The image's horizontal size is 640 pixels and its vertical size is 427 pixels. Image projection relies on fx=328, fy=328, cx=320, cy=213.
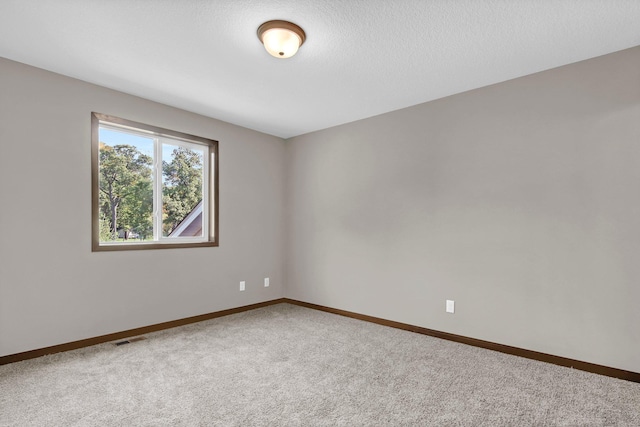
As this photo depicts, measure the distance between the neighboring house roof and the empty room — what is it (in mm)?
23

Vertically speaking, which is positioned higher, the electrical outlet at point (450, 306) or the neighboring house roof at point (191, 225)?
the neighboring house roof at point (191, 225)

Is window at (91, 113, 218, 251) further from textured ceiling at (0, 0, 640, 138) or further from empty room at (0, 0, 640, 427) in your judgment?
textured ceiling at (0, 0, 640, 138)

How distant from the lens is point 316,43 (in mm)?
2387

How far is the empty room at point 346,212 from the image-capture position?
2.07m

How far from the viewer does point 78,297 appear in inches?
116

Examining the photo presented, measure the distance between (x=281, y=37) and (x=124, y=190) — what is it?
229 cm

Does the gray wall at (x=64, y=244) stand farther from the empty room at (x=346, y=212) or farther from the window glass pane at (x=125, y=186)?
the window glass pane at (x=125, y=186)

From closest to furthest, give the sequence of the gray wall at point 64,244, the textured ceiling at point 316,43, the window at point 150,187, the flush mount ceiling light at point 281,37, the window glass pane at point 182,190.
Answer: the textured ceiling at point 316,43, the flush mount ceiling light at point 281,37, the gray wall at point 64,244, the window at point 150,187, the window glass pane at point 182,190

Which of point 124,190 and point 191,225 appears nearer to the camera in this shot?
point 124,190

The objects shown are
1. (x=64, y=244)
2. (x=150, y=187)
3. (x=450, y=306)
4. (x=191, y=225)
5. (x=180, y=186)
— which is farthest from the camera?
(x=191, y=225)

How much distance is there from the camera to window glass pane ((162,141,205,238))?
12.2ft

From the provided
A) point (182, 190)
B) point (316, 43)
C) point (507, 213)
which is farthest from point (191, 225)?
point (507, 213)

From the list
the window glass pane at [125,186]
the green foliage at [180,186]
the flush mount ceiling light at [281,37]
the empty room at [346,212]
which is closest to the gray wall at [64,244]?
the empty room at [346,212]

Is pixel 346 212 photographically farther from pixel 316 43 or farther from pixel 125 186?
pixel 125 186
